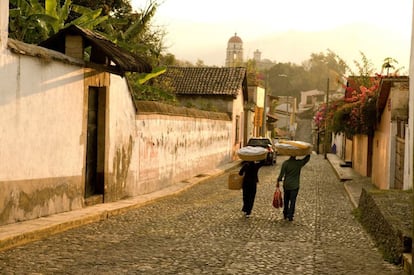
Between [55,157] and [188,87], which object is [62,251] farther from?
[188,87]

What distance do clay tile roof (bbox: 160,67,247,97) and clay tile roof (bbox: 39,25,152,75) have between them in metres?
21.3

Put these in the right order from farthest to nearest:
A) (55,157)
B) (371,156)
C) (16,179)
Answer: (371,156) < (55,157) < (16,179)

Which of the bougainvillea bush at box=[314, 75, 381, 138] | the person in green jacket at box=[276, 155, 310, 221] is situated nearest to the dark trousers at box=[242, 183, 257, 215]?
the person in green jacket at box=[276, 155, 310, 221]

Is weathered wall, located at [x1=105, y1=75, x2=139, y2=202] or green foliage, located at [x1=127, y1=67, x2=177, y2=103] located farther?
green foliage, located at [x1=127, y1=67, x2=177, y2=103]

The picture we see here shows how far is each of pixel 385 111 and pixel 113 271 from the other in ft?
→ 45.6

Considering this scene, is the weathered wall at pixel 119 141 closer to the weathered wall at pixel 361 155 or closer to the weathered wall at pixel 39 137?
the weathered wall at pixel 39 137

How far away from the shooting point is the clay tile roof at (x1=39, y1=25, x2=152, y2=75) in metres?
10.7

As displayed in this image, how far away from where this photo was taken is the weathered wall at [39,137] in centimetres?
857

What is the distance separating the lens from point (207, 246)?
8133mm

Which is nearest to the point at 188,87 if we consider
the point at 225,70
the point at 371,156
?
the point at 225,70

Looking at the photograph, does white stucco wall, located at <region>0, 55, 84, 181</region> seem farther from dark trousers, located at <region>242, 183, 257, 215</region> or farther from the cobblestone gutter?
the cobblestone gutter

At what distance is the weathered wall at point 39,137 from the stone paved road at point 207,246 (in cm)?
92

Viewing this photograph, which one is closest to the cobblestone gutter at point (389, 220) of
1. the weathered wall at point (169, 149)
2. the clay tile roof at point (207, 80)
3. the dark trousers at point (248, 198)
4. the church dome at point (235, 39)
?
the dark trousers at point (248, 198)

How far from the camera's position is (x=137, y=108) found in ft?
46.7
